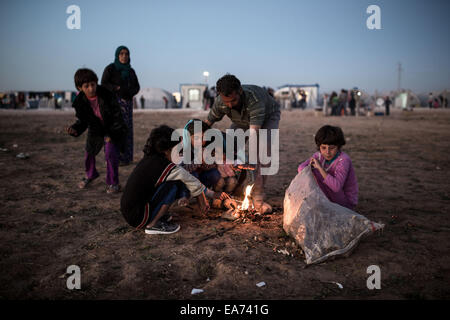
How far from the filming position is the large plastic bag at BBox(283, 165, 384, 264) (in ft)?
7.84

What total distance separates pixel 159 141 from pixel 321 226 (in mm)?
1650

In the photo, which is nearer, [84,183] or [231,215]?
[231,215]

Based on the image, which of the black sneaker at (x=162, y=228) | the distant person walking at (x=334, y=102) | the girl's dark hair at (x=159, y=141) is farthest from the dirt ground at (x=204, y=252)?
the distant person walking at (x=334, y=102)

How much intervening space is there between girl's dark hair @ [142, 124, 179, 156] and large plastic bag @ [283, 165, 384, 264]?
4.41 ft

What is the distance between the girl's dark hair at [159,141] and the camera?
279 centimetres

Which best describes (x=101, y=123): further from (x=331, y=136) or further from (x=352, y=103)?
(x=352, y=103)

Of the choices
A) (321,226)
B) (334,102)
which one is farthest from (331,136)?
(334,102)

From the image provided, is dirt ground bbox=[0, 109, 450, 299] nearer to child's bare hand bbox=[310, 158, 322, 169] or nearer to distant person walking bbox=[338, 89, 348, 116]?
child's bare hand bbox=[310, 158, 322, 169]

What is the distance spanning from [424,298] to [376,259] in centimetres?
52

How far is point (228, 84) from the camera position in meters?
3.05

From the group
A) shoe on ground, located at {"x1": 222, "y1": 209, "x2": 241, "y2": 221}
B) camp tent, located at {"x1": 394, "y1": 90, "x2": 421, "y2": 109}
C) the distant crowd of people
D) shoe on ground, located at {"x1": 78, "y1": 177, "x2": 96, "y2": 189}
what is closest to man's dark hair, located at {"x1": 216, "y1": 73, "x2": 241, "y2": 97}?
shoe on ground, located at {"x1": 222, "y1": 209, "x2": 241, "y2": 221}

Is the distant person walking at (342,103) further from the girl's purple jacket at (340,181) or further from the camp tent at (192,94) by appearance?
the girl's purple jacket at (340,181)

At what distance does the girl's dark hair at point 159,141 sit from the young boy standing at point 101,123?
1610 millimetres
